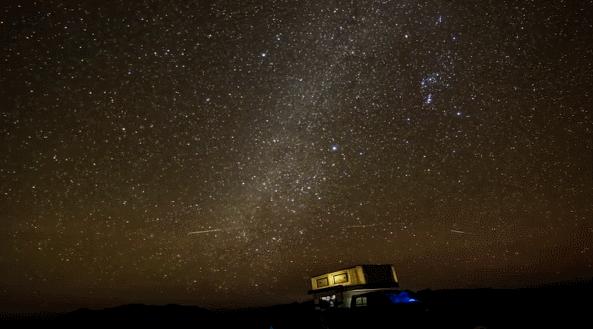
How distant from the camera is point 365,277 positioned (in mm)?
20047

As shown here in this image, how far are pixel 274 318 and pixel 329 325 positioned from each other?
111 inches

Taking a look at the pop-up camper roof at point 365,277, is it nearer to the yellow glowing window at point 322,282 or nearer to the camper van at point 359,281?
the camper van at point 359,281

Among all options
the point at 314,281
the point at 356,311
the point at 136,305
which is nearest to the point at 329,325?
the point at 356,311

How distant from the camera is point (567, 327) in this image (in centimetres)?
873

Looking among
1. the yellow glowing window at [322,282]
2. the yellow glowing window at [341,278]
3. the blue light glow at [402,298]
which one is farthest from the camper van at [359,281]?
the blue light glow at [402,298]

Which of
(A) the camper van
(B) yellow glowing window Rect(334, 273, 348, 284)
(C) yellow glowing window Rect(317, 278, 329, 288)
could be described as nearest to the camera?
A: (A) the camper van

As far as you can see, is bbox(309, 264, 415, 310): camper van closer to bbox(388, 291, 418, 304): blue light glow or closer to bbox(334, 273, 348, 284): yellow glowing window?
bbox(334, 273, 348, 284): yellow glowing window

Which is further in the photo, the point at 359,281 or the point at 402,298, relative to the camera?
the point at 359,281

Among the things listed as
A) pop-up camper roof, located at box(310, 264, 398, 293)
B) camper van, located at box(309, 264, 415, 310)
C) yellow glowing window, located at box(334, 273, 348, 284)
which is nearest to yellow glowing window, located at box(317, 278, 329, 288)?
camper van, located at box(309, 264, 415, 310)

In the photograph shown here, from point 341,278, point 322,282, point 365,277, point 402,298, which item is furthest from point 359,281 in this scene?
point 402,298

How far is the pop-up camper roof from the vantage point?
20.1 metres

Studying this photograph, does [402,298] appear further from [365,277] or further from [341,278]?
[341,278]

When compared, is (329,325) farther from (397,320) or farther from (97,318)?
(97,318)

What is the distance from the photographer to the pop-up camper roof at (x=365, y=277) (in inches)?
793
